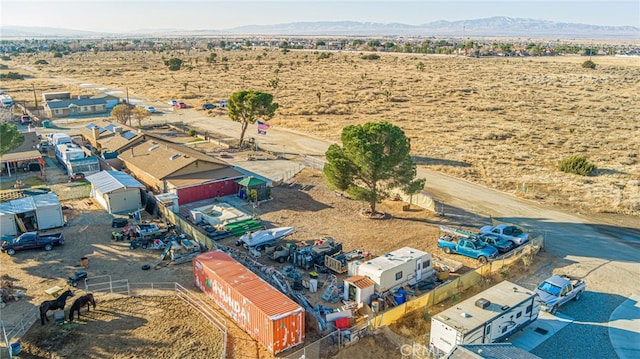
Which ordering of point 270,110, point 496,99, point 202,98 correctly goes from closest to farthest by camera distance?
1. point 270,110
2. point 496,99
3. point 202,98

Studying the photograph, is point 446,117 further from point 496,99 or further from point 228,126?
point 228,126

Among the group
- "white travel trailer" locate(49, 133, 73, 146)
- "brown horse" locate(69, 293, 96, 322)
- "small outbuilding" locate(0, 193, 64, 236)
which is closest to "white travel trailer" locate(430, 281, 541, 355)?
"brown horse" locate(69, 293, 96, 322)

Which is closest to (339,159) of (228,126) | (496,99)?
(228,126)

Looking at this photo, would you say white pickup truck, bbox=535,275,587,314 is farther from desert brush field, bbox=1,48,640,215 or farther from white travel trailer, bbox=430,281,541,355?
desert brush field, bbox=1,48,640,215

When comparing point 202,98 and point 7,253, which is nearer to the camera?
point 7,253

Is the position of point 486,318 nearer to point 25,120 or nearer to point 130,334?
point 130,334

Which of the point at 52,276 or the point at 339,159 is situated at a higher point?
the point at 339,159

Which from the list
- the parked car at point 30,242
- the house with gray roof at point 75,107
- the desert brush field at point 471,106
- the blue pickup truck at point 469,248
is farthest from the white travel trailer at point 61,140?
the blue pickup truck at point 469,248
